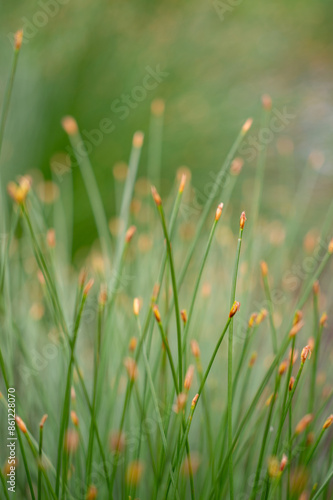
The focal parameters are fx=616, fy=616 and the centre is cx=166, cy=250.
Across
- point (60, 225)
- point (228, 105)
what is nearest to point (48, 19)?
point (228, 105)

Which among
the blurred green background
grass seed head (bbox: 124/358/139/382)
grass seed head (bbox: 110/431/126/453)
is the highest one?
the blurred green background

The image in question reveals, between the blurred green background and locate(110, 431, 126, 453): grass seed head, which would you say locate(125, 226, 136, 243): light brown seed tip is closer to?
locate(110, 431, 126, 453): grass seed head

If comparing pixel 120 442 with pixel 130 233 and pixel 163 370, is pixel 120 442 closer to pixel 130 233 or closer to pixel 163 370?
pixel 163 370

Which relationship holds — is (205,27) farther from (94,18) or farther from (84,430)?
(84,430)

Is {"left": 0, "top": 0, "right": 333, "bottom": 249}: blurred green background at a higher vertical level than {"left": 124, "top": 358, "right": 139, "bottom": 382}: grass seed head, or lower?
higher

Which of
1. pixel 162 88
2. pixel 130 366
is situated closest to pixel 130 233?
pixel 130 366

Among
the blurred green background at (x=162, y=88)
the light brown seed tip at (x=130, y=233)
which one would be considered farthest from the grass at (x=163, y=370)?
the blurred green background at (x=162, y=88)

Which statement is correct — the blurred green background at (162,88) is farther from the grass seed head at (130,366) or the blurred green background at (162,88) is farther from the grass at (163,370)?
the grass seed head at (130,366)

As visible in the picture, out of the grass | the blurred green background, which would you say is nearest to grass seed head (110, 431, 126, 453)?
the grass
